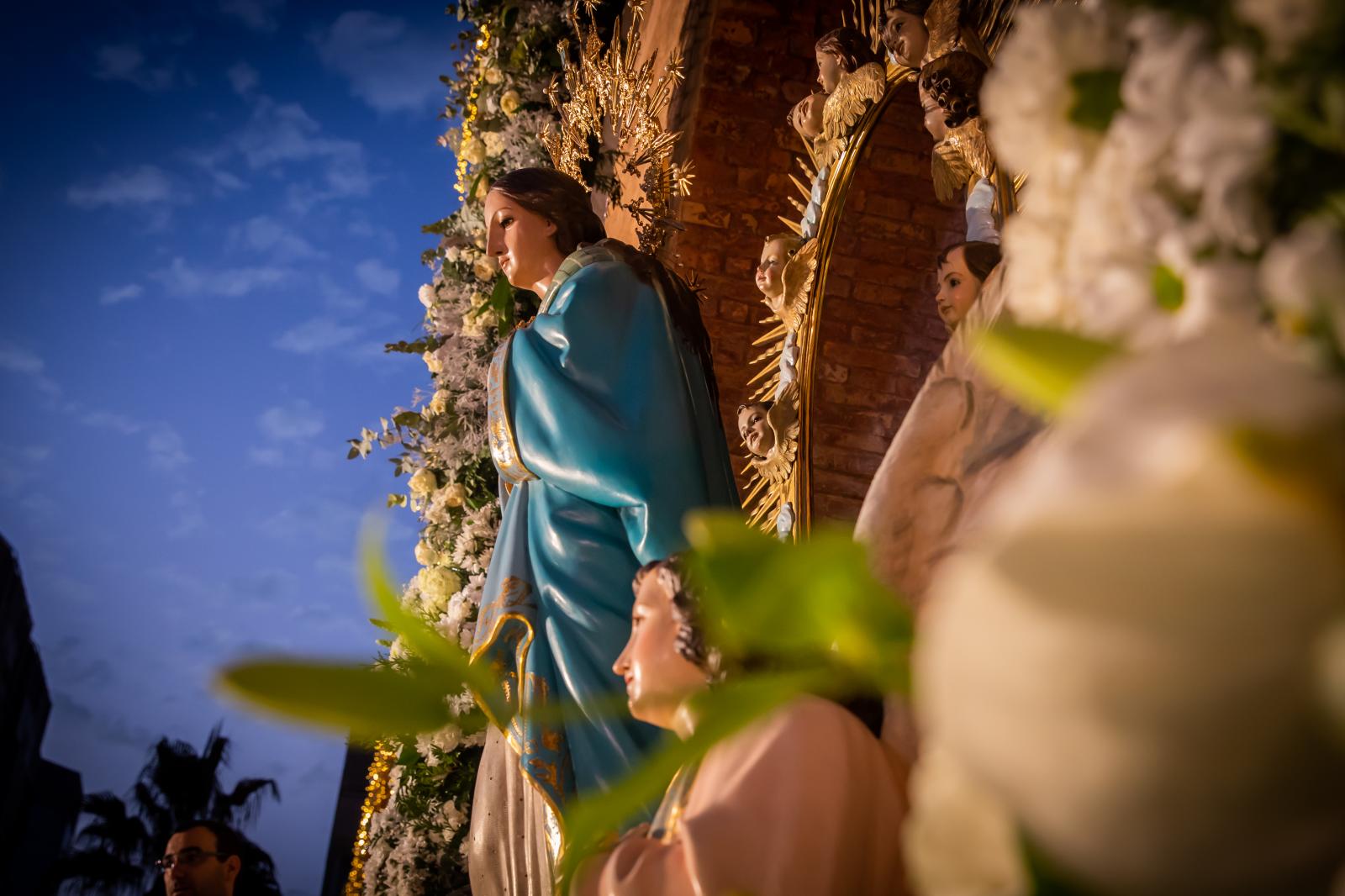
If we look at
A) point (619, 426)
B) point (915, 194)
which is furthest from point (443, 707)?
point (915, 194)

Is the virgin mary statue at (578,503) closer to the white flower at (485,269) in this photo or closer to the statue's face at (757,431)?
the statue's face at (757,431)

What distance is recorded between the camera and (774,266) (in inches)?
129

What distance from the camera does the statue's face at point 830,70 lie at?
3.27 m

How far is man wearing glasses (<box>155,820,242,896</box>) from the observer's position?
3.83 m

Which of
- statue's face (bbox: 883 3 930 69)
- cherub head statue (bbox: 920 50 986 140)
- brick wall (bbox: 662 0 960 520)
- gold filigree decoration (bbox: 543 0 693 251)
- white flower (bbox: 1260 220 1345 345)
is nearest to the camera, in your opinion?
white flower (bbox: 1260 220 1345 345)

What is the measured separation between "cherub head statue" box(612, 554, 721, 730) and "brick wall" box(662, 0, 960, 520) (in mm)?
2240

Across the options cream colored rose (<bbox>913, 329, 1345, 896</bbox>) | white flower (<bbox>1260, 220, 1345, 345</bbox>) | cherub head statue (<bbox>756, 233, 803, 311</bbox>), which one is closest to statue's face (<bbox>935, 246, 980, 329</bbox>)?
cherub head statue (<bbox>756, 233, 803, 311</bbox>)

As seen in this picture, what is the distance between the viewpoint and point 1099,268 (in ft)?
1.67

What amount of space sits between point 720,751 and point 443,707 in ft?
3.03

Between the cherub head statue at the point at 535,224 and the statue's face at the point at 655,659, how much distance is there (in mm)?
1583

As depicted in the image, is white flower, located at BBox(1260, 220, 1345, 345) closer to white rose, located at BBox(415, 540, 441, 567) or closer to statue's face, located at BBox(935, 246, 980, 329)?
statue's face, located at BBox(935, 246, 980, 329)

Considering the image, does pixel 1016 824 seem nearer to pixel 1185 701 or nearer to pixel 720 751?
pixel 1185 701

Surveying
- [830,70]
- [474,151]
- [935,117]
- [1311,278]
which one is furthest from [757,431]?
[1311,278]

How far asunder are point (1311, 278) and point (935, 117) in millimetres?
2532
